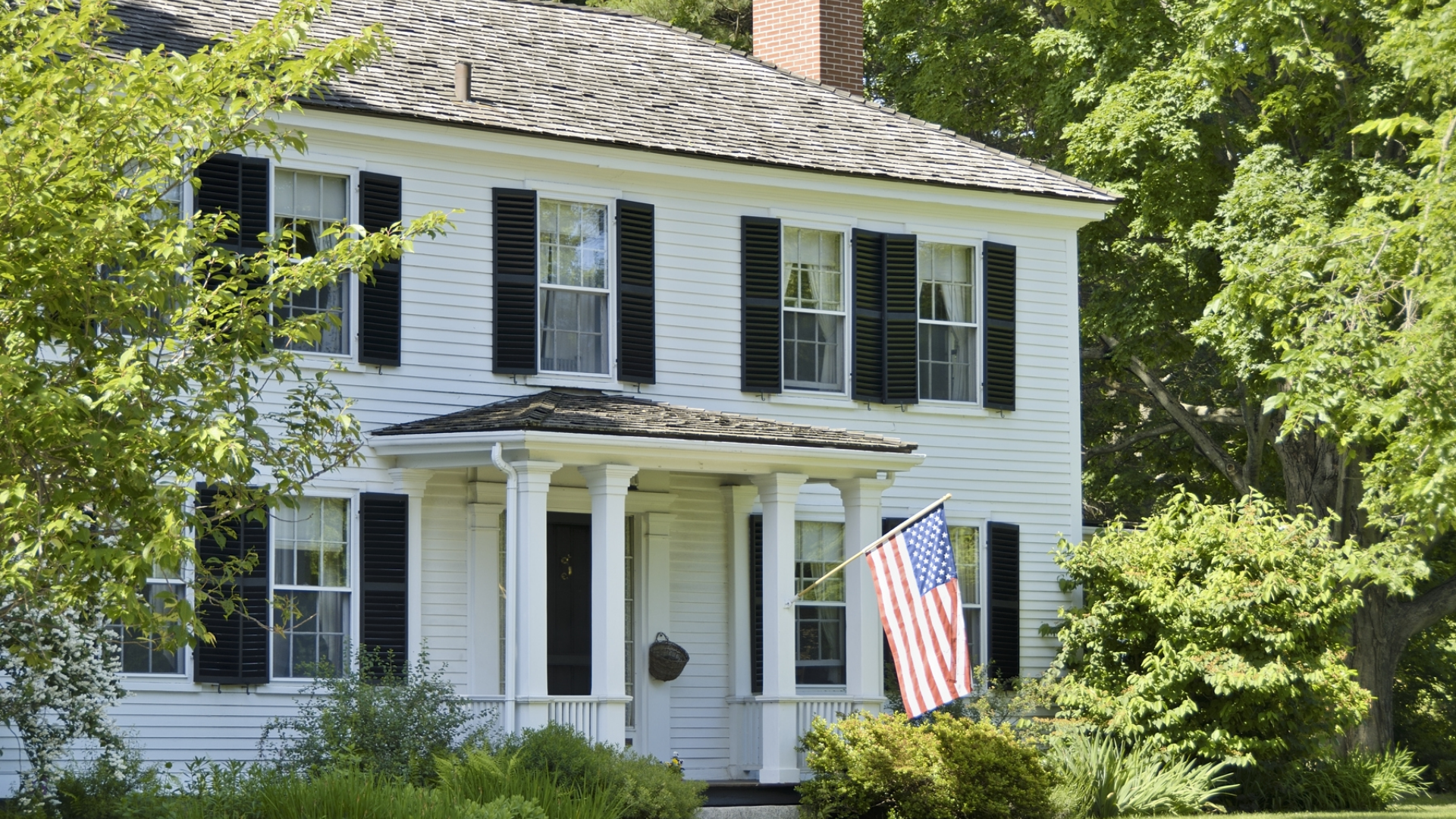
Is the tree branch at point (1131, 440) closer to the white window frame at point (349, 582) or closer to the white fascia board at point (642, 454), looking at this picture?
the white fascia board at point (642, 454)

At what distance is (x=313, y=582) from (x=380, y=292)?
9.02 ft

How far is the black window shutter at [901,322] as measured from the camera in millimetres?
17859

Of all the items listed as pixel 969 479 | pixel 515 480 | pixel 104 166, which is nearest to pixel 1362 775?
pixel 969 479

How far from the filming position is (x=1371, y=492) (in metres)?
13.5

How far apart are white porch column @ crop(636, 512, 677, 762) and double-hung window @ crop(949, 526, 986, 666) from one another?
11.0 ft

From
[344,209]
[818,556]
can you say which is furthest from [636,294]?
[818,556]

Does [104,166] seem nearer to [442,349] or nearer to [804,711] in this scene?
[442,349]

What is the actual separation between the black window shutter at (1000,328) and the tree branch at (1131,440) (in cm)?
843

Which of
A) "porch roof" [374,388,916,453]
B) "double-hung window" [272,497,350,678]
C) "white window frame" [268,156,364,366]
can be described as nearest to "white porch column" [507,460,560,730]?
"porch roof" [374,388,916,453]

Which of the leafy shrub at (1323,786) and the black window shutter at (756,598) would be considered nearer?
the black window shutter at (756,598)

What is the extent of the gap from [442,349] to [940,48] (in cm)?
1338

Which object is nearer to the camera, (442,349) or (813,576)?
(442,349)

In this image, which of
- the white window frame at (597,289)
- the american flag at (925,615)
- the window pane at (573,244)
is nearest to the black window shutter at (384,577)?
the white window frame at (597,289)

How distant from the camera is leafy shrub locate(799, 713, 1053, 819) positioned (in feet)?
47.0
